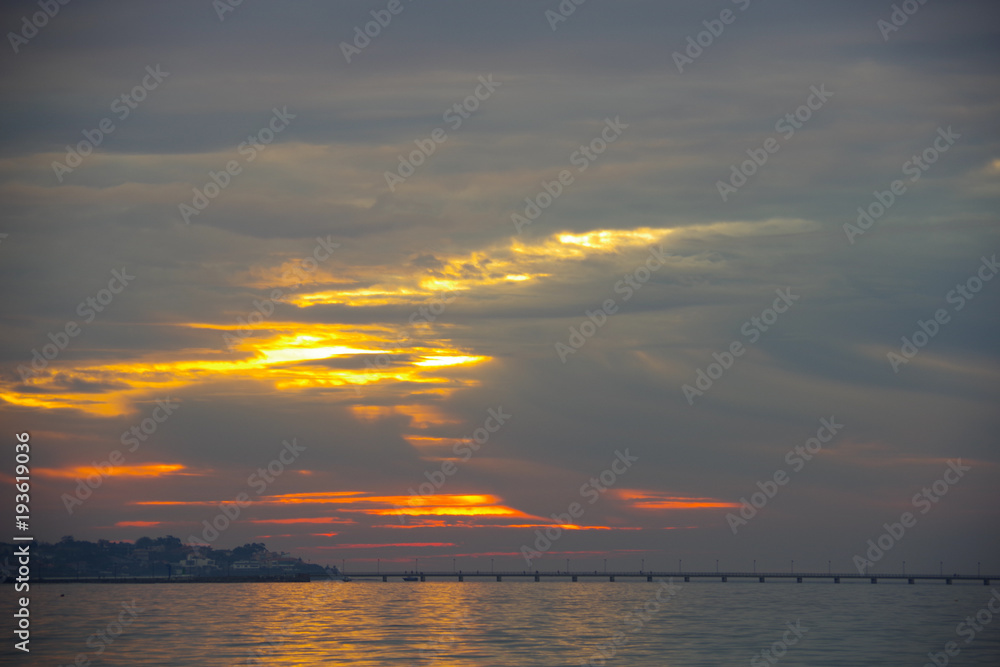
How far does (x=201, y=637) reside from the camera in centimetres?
9975

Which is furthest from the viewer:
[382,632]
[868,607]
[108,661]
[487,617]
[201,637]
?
[868,607]

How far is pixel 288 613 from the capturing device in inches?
5645

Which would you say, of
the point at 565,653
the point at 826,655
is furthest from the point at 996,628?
the point at 565,653

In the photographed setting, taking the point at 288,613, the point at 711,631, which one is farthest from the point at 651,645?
the point at 288,613

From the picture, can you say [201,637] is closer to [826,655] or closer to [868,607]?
[826,655]

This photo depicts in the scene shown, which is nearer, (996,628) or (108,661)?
(108,661)

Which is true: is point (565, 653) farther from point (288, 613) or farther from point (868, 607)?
point (868, 607)

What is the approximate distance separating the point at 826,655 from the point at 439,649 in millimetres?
34813

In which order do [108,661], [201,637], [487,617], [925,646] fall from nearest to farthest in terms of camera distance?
[108,661] → [925,646] → [201,637] → [487,617]

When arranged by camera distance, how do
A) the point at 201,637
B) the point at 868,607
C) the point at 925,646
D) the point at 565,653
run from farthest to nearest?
1. the point at 868,607
2. the point at 201,637
3. the point at 925,646
4. the point at 565,653

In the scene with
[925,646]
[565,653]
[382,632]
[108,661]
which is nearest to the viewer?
[108,661]

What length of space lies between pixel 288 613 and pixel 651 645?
68.4m

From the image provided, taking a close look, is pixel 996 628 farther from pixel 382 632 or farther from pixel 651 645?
pixel 382 632

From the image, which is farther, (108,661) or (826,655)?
(826,655)
